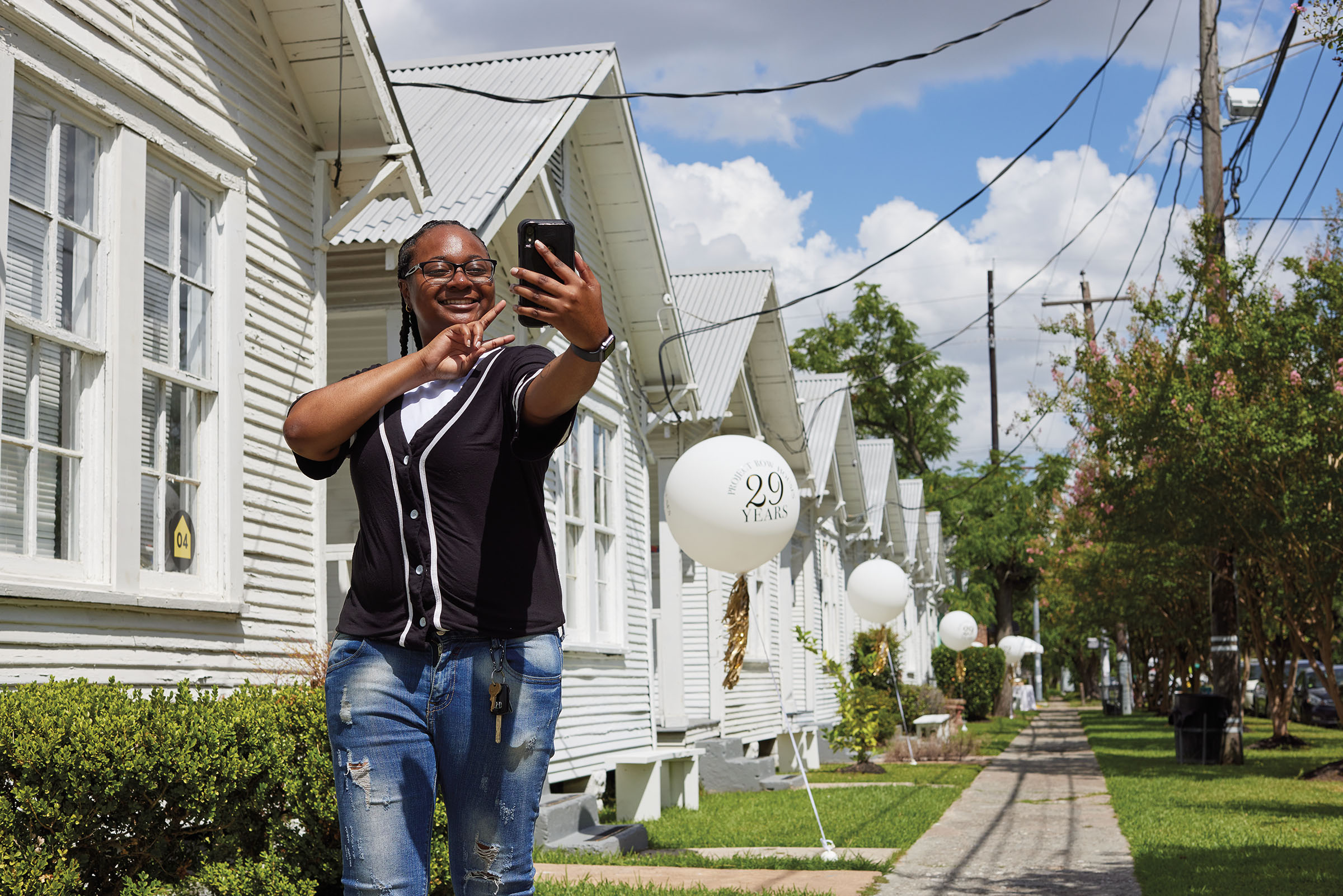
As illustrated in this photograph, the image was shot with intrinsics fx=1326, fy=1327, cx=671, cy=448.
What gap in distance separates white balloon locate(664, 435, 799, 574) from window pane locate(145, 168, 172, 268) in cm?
407

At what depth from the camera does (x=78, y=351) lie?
599 cm

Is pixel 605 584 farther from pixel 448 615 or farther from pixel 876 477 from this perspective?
pixel 876 477

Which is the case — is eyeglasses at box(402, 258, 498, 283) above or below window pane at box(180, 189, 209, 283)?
below

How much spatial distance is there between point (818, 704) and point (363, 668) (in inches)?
887

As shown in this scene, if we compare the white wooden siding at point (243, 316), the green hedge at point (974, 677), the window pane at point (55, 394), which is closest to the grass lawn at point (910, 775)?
the white wooden siding at point (243, 316)

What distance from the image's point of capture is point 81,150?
614 cm

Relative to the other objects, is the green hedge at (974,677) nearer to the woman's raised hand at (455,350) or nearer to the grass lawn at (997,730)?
the grass lawn at (997,730)

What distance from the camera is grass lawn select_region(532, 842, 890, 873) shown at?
864 centimetres

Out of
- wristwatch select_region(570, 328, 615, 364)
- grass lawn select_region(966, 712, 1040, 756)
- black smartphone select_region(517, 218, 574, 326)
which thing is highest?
black smartphone select_region(517, 218, 574, 326)

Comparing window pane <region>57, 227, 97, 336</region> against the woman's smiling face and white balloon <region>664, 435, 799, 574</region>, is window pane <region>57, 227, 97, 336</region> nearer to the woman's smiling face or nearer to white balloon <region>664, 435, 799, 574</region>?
the woman's smiling face

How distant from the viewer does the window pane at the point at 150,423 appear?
21.3ft

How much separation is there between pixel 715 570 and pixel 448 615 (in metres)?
11.1

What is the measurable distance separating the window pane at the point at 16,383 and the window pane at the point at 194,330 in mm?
1172

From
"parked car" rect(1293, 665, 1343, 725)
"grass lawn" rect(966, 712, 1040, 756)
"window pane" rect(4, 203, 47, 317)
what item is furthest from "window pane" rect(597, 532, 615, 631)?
"parked car" rect(1293, 665, 1343, 725)
